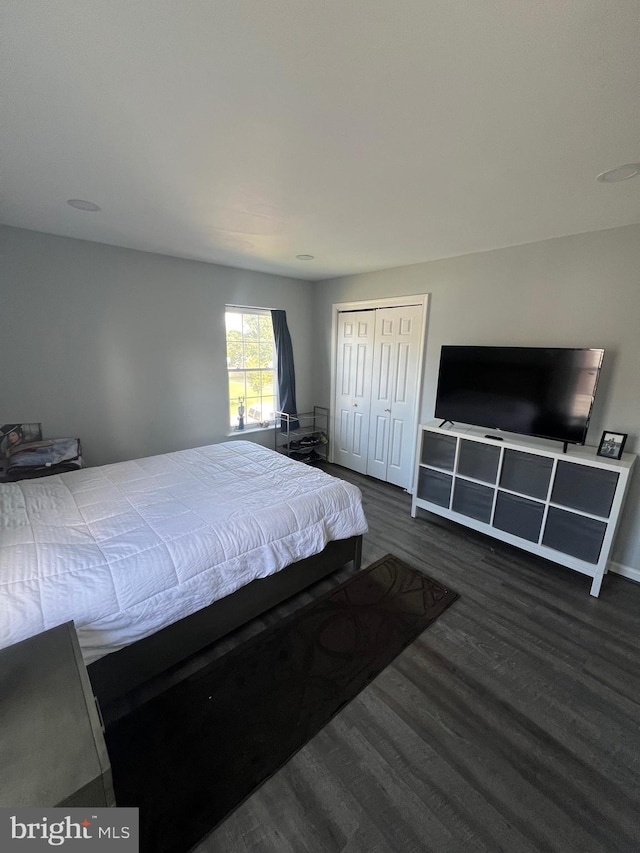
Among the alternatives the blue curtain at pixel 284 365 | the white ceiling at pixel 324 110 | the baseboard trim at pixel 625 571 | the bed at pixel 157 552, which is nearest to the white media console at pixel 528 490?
the baseboard trim at pixel 625 571

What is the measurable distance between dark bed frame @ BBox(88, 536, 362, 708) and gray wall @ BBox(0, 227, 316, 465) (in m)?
2.18

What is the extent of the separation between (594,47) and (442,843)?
2.52 m

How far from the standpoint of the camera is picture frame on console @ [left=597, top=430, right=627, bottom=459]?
2.29 metres

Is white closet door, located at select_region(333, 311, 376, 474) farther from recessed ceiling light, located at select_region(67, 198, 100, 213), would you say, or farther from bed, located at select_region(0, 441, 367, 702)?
recessed ceiling light, located at select_region(67, 198, 100, 213)

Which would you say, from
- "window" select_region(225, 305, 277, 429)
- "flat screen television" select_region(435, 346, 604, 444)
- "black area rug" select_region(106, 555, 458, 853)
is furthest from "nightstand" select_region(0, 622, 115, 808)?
"window" select_region(225, 305, 277, 429)

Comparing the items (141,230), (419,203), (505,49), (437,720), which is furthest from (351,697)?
(141,230)

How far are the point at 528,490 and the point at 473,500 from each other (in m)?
0.45

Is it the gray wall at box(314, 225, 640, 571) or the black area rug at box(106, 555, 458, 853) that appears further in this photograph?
the gray wall at box(314, 225, 640, 571)

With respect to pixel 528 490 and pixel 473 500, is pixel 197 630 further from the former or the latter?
pixel 528 490

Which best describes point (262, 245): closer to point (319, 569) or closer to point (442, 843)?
point (319, 569)

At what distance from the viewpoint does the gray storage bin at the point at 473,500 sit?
282 centimetres

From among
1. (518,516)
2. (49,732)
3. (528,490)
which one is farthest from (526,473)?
(49,732)

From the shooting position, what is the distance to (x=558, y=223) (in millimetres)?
2244

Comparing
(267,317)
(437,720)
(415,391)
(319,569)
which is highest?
(267,317)
